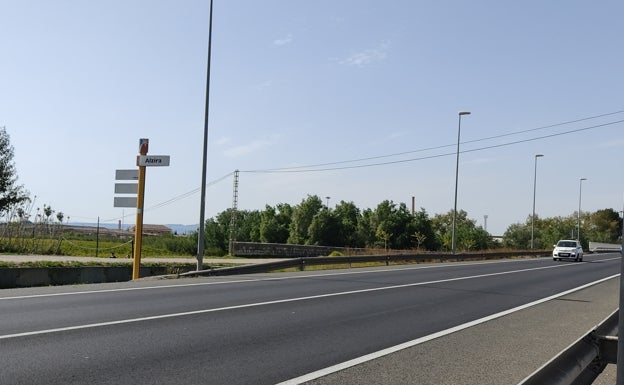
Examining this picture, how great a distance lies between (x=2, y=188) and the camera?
38.2 meters

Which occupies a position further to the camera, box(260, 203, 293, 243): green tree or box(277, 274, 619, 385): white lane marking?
box(260, 203, 293, 243): green tree

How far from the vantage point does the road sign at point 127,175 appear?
1967 cm

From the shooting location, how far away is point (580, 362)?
5125 mm

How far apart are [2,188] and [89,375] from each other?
3747cm

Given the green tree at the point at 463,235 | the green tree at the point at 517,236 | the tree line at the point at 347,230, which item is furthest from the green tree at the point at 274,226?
the green tree at the point at 517,236

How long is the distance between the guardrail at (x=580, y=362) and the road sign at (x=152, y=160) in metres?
15.3

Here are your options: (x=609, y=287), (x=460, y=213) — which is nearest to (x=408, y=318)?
(x=609, y=287)

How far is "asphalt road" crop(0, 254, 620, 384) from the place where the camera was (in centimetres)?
628

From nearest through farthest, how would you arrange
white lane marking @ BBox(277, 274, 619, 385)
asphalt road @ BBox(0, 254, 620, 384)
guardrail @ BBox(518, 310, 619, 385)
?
1. guardrail @ BBox(518, 310, 619, 385)
2. white lane marking @ BBox(277, 274, 619, 385)
3. asphalt road @ BBox(0, 254, 620, 384)

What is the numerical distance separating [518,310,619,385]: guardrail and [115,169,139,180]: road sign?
53.7 ft

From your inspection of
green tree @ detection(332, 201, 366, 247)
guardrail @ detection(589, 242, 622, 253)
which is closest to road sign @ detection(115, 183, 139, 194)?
green tree @ detection(332, 201, 366, 247)

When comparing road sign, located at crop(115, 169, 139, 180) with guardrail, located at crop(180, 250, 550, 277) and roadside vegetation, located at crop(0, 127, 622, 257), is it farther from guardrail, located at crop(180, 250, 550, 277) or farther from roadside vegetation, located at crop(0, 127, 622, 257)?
roadside vegetation, located at crop(0, 127, 622, 257)

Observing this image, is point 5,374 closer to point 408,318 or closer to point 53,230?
point 408,318

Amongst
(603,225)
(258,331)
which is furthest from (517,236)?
(258,331)
